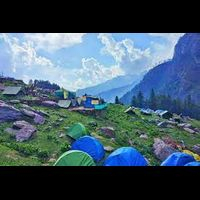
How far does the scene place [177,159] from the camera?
5777 millimetres

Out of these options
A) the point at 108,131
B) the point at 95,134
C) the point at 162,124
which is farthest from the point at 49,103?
the point at 162,124

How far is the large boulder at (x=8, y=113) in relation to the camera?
5812 mm

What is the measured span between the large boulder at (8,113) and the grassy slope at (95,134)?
0.27 ft

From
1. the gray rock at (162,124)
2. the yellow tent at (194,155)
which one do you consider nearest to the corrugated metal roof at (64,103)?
the gray rock at (162,124)

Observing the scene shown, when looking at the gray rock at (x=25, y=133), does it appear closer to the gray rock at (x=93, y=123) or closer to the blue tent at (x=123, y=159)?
the gray rock at (x=93, y=123)

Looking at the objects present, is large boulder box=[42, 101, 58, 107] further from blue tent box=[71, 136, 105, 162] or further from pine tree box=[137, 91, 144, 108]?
pine tree box=[137, 91, 144, 108]

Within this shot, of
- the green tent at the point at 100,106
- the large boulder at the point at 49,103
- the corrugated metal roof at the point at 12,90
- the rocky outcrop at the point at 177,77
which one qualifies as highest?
the rocky outcrop at the point at 177,77

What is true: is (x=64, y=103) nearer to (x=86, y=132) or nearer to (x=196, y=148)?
(x=86, y=132)

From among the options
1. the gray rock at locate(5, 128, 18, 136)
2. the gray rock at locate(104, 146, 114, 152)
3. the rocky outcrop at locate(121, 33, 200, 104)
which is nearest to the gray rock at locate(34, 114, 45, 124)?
the gray rock at locate(5, 128, 18, 136)

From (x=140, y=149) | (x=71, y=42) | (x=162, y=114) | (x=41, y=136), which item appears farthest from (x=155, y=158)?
(x=71, y=42)

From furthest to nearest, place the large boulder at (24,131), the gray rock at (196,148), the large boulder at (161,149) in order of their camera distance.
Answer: the gray rock at (196,148) < the large boulder at (161,149) < the large boulder at (24,131)
